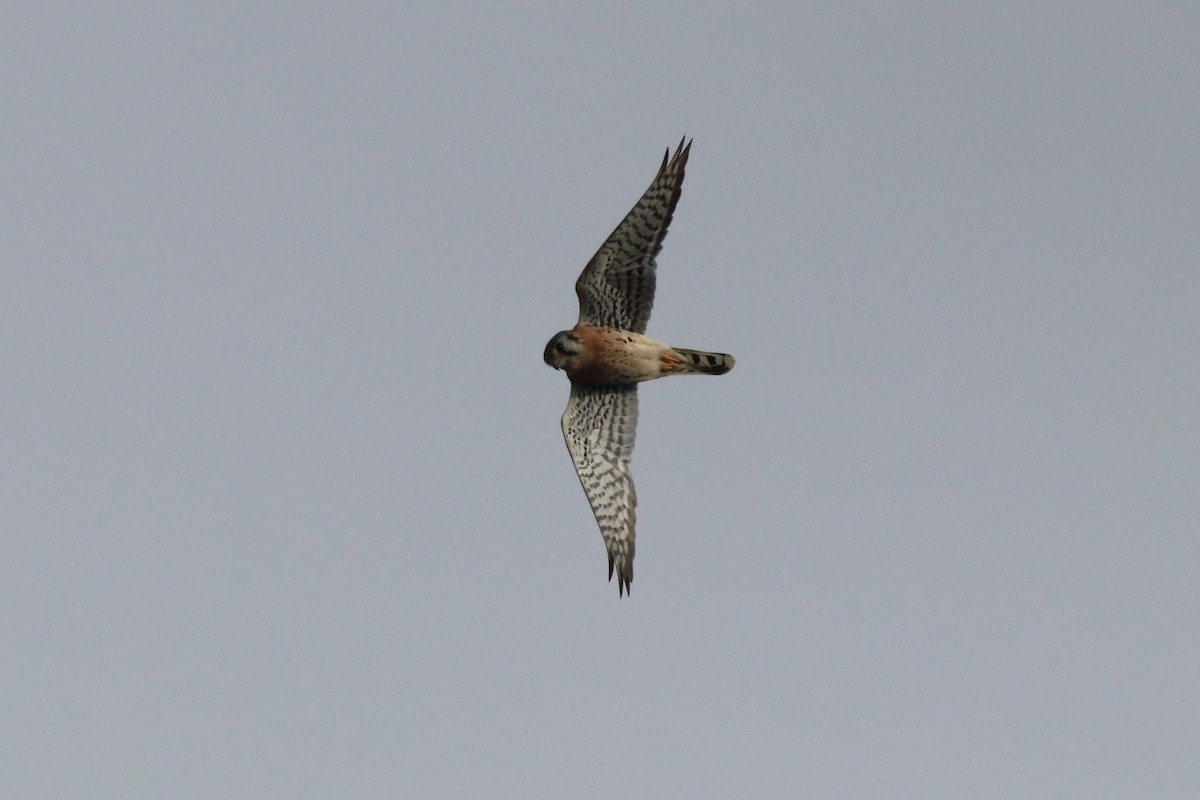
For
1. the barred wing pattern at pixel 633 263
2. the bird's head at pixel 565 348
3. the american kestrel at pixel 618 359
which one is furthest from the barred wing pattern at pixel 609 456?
the barred wing pattern at pixel 633 263

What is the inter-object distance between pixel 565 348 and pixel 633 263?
1.28 metres

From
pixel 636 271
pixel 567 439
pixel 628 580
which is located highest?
pixel 636 271

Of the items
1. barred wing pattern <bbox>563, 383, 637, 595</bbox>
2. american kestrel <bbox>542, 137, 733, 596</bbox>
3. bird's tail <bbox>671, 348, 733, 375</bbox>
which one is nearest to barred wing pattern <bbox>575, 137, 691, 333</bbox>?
american kestrel <bbox>542, 137, 733, 596</bbox>

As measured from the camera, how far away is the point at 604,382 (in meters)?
21.8

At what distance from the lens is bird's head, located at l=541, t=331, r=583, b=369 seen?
2127cm

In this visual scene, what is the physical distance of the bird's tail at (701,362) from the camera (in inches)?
856

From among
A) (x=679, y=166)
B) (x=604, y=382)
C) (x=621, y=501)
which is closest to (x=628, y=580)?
(x=621, y=501)

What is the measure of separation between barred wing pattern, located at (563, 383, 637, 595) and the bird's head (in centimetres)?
56

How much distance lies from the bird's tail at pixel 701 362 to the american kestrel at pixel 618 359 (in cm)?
1

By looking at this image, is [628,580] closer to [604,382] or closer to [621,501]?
[621,501]

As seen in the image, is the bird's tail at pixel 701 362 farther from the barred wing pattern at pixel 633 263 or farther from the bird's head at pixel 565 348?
the bird's head at pixel 565 348

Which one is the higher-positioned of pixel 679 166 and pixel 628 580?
pixel 679 166

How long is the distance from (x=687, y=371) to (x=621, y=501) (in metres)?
1.79

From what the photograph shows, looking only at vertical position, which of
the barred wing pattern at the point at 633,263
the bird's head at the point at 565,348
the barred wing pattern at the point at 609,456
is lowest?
the barred wing pattern at the point at 609,456
